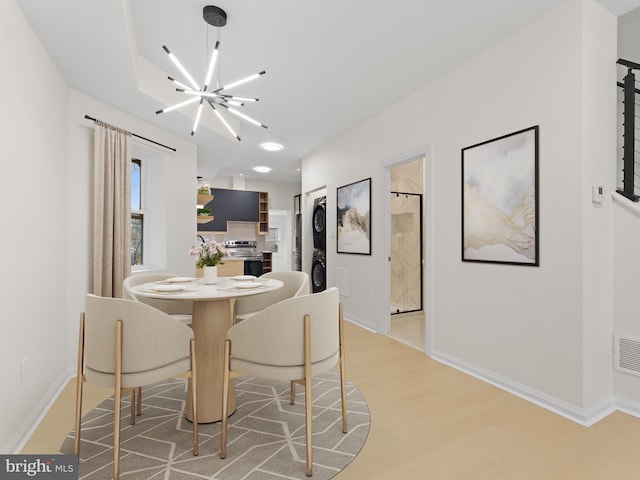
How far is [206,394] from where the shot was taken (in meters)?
2.12

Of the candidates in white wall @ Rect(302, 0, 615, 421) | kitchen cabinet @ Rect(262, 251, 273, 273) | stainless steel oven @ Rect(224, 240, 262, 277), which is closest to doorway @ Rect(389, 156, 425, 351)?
white wall @ Rect(302, 0, 615, 421)

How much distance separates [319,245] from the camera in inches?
225

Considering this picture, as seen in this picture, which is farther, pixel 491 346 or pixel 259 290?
pixel 491 346

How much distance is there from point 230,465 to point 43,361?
158 centimetres

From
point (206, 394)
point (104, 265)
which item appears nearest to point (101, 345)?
point (206, 394)

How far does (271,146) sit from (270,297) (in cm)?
312

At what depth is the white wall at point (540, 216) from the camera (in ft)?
7.07

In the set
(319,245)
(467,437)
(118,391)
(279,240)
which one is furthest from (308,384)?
(279,240)

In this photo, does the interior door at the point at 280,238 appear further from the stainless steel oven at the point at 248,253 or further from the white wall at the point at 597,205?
the white wall at the point at 597,205

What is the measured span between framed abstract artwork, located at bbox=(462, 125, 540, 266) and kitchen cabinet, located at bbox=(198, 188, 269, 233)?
5421 mm

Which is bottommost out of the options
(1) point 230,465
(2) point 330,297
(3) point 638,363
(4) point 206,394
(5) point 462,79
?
(1) point 230,465

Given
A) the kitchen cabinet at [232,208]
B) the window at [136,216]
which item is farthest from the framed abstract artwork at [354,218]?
the kitchen cabinet at [232,208]

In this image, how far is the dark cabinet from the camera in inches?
285

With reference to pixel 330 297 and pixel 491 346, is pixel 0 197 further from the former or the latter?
pixel 491 346
